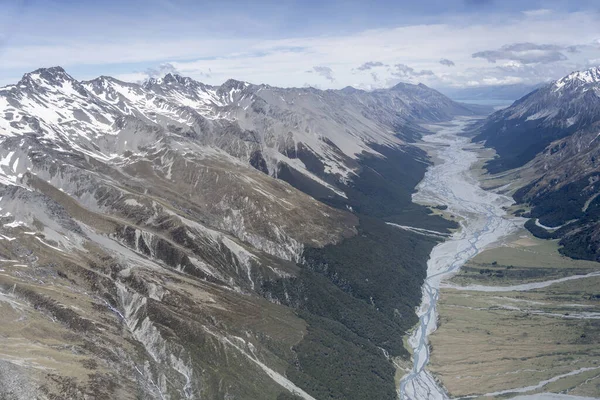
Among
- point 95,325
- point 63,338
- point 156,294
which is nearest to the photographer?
point 63,338

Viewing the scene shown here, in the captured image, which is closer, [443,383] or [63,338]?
[63,338]

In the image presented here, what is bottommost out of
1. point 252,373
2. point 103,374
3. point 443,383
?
point 443,383

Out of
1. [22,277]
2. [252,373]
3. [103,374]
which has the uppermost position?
[22,277]

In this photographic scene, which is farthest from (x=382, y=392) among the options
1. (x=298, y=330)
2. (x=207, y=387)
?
(x=207, y=387)

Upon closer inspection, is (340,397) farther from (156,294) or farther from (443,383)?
(156,294)

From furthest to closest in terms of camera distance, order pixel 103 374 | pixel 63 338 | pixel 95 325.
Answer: pixel 95 325, pixel 63 338, pixel 103 374

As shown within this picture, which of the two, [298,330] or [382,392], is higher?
[298,330]

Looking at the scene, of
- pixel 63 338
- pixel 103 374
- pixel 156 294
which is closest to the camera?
pixel 103 374

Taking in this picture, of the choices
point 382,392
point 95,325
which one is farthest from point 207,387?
point 382,392

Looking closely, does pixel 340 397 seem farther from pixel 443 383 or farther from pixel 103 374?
pixel 103 374
